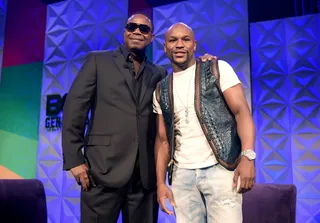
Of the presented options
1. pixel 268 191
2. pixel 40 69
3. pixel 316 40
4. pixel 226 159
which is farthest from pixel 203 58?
pixel 40 69

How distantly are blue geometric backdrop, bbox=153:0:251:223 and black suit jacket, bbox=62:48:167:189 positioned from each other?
77.4 inches

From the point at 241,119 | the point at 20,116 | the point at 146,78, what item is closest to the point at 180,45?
the point at 146,78

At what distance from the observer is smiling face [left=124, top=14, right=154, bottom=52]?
7.15 feet

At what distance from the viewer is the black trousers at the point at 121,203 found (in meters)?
2.01

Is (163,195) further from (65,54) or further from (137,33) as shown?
(65,54)

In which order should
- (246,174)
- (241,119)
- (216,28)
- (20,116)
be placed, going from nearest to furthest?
(246,174) < (241,119) < (216,28) < (20,116)

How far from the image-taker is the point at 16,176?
468 cm

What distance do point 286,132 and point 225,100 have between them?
212 centimetres

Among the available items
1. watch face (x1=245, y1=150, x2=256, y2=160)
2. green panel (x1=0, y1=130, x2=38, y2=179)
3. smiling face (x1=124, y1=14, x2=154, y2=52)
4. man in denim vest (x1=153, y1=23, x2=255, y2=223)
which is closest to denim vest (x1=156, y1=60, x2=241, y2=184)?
man in denim vest (x1=153, y1=23, x2=255, y2=223)

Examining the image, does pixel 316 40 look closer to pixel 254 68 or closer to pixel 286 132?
pixel 254 68

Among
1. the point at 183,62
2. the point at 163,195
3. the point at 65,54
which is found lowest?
the point at 163,195

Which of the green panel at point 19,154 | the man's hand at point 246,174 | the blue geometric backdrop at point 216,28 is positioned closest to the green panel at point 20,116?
the green panel at point 19,154

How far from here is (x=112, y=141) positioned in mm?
2027

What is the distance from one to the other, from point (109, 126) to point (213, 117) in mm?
692
